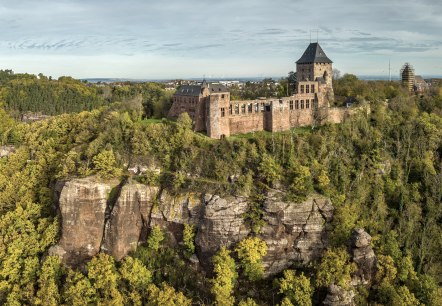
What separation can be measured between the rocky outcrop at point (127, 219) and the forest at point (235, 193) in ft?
Result: 4.02

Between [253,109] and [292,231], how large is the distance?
19.7 meters

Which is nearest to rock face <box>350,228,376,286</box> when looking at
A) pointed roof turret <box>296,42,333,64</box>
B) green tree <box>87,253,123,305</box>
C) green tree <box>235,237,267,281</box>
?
green tree <box>235,237,267,281</box>

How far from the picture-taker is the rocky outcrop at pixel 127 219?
168ft

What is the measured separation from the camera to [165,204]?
5138cm

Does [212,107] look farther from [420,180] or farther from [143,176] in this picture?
[420,180]

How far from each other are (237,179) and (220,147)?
5.50 metres

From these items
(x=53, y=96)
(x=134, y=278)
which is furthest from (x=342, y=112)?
(x=53, y=96)

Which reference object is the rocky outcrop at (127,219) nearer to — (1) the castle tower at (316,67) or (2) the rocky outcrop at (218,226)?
(2) the rocky outcrop at (218,226)

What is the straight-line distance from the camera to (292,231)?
50625 millimetres

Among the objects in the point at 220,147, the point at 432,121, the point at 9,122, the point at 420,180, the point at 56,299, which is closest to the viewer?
the point at 56,299

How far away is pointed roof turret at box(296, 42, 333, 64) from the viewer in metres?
71.9

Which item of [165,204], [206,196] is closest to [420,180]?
[206,196]

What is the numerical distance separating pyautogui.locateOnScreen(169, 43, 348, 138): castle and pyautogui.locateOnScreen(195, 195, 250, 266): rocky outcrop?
12.0 metres

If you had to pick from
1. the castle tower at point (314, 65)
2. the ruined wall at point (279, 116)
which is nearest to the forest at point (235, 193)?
the ruined wall at point (279, 116)
